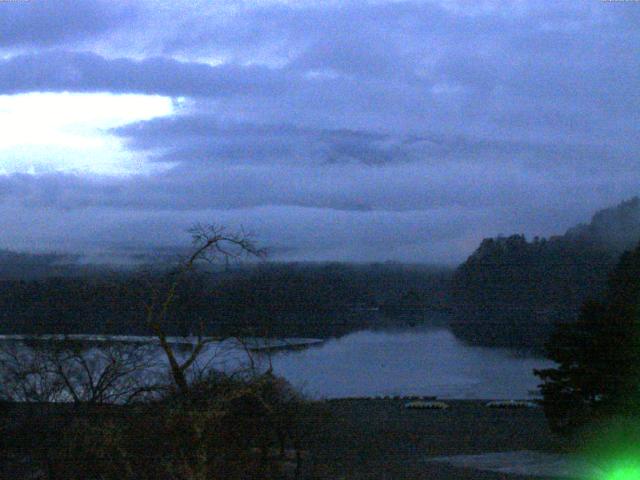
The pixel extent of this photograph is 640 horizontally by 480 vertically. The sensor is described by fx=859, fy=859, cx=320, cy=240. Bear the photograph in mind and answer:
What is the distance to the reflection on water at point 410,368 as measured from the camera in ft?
152

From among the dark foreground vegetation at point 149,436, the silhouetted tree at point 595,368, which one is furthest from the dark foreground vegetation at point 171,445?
the silhouetted tree at point 595,368

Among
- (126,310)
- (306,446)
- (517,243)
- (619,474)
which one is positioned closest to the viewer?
(126,310)

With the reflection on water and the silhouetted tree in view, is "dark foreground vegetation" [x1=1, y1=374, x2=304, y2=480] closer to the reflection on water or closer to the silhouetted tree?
the silhouetted tree

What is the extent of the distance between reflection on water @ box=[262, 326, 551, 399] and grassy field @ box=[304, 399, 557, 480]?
16.7 ft

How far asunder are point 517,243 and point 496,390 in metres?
54.3

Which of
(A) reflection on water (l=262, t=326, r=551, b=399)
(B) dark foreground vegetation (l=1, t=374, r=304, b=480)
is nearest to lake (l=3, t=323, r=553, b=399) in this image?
(A) reflection on water (l=262, t=326, r=551, b=399)

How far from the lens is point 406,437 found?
2667cm

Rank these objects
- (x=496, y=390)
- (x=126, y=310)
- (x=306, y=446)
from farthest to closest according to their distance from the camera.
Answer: (x=496, y=390), (x=306, y=446), (x=126, y=310)

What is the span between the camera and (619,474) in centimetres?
1341

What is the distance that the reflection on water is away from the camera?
152 feet

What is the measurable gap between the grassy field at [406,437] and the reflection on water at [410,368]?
509 cm

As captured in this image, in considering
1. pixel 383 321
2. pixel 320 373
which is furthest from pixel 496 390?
pixel 383 321

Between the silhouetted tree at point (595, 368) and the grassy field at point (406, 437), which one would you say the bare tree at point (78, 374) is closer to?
the grassy field at point (406, 437)

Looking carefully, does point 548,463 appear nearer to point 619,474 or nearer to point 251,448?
point 619,474
